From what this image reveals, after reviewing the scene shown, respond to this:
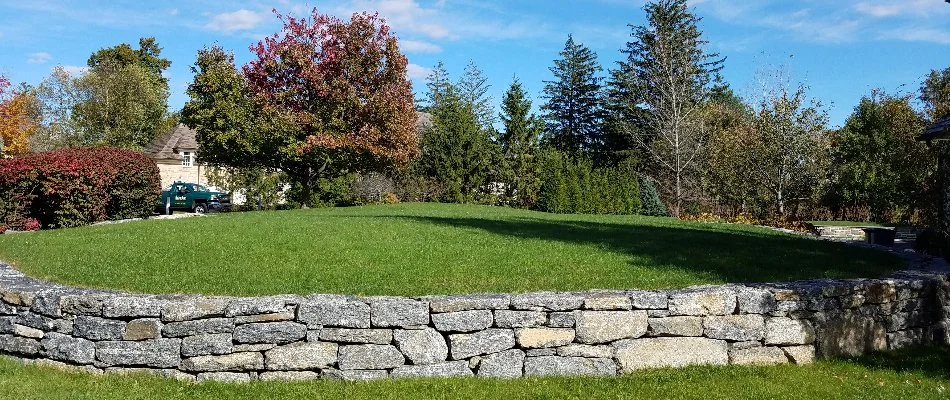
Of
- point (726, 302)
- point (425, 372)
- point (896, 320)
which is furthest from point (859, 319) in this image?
point (425, 372)

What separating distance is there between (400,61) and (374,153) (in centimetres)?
310

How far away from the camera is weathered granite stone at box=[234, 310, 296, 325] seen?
16.1ft

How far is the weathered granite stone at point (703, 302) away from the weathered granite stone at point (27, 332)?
4.84 metres

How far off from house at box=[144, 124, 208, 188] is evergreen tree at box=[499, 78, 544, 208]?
21427 millimetres

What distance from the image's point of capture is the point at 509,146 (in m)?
24.9

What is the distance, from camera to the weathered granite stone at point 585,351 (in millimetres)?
5152

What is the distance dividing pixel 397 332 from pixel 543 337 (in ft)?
3.56

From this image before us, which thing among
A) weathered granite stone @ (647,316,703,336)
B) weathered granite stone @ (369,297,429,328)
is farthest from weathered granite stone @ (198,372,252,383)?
weathered granite stone @ (647,316,703,336)

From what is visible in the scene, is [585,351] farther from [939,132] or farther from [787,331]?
[939,132]

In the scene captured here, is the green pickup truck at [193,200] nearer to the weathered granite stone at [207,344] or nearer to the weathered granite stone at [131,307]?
the weathered granite stone at [131,307]

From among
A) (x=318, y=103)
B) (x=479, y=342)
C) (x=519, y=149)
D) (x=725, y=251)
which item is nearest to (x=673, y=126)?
(x=519, y=149)

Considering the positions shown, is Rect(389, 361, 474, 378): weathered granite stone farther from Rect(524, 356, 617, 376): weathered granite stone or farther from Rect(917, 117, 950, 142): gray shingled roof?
Rect(917, 117, 950, 142): gray shingled roof

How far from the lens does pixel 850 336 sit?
5863mm

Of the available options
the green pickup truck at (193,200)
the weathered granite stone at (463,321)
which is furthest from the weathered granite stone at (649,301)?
the green pickup truck at (193,200)
